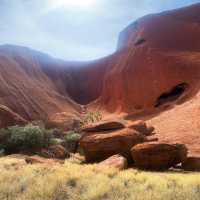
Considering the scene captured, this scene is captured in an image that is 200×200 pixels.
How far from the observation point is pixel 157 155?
13.0 m

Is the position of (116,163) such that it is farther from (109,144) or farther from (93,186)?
(93,186)

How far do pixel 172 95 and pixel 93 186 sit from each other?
35.2 m

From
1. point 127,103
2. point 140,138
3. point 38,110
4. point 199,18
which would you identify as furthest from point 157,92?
point 140,138

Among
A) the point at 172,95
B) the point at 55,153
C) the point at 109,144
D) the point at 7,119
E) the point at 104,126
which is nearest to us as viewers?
the point at 109,144

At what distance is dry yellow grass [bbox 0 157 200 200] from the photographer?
7.66m

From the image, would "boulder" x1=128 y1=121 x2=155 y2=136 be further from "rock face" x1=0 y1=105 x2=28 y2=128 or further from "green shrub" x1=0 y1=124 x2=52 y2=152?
"rock face" x1=0 y1=105 x2=28 y2=128

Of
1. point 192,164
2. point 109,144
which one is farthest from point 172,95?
point 192,164

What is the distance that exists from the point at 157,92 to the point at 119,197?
36734 millimetres

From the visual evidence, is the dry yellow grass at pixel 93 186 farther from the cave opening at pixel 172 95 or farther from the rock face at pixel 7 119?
the cave opening at pixel 172 95

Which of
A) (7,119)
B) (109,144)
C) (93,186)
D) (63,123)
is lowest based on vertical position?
(93,186)

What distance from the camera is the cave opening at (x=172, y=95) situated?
41031 millimetres

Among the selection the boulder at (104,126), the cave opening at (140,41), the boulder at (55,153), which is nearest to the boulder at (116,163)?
the boulder at (104,126)

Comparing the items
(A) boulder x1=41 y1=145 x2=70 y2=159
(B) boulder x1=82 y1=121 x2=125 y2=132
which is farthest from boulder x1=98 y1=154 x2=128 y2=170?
(A) boulder x1=41 y1=145 x2=70 y2=159

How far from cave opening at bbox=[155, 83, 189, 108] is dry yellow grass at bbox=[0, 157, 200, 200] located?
32360 mm
